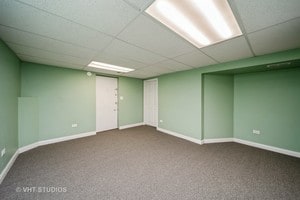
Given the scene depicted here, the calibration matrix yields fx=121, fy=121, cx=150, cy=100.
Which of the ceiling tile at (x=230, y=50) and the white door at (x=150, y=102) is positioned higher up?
the ceiling tile at (x=230, y=50)

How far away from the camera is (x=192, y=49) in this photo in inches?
88.0

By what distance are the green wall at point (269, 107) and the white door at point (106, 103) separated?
4.24 metres

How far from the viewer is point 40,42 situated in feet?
6.43

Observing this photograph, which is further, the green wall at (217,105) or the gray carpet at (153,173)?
the green wall at (217,105)

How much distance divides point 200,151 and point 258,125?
5.86 ft

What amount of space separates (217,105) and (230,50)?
5.90ft

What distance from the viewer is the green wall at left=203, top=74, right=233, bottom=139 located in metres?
3.57

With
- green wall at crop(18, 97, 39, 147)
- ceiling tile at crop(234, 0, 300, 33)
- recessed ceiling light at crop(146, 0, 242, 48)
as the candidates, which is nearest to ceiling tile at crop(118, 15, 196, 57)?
recessed ceiling light at crop(146, 0, 242, 48)

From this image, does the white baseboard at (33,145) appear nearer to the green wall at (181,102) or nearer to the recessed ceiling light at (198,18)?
the green wall at (181,102)

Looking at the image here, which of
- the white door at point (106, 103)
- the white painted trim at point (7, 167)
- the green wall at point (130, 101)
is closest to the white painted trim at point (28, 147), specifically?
the white painted trim at point (7, 167)

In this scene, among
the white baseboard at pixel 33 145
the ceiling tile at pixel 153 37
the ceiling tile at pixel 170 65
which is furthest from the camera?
the ceiling tile at pixel 170 65

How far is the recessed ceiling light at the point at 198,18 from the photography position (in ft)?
3.94

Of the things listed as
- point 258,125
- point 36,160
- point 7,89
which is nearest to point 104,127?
point 36,160

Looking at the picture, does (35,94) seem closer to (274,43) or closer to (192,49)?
(192,49)
